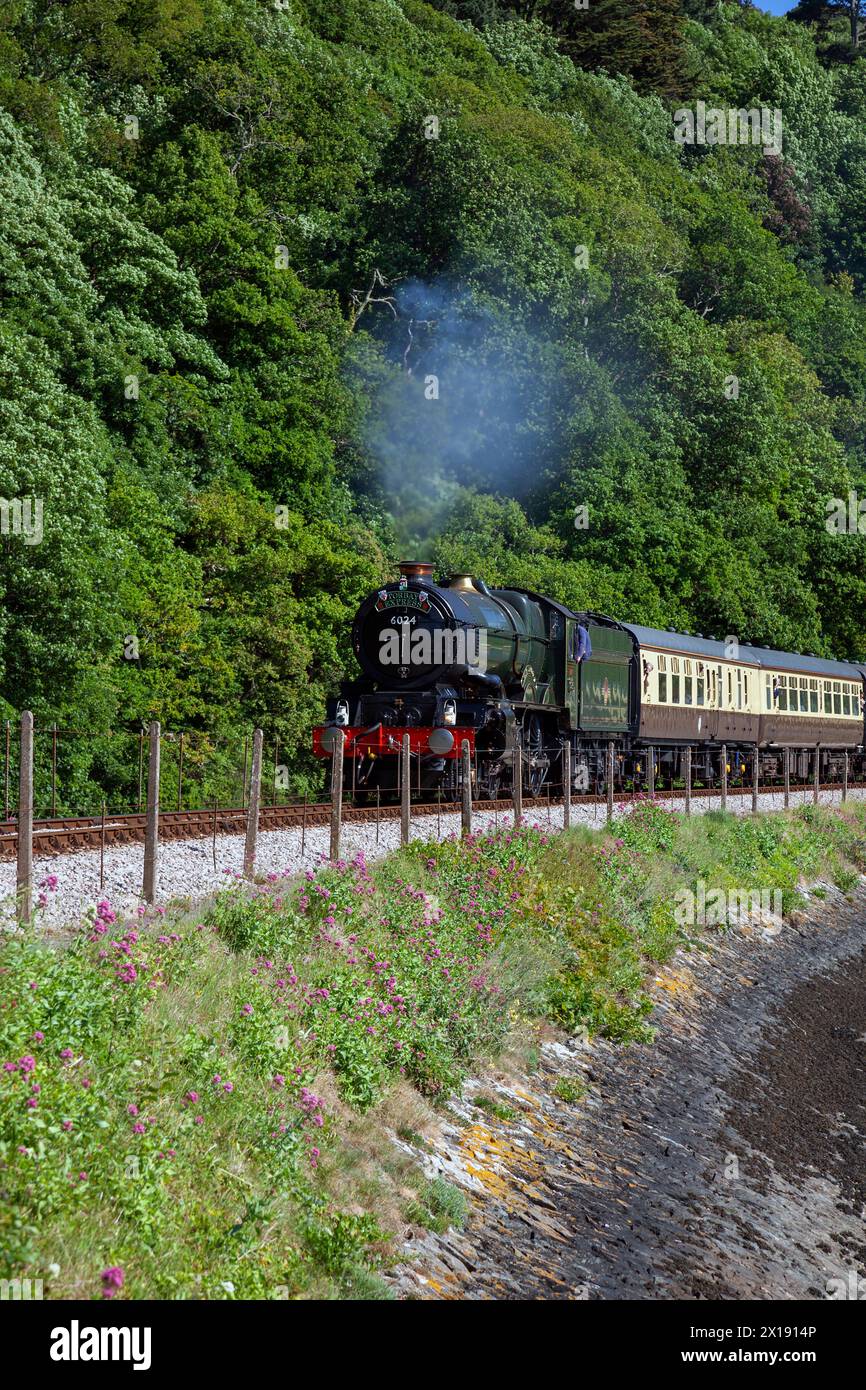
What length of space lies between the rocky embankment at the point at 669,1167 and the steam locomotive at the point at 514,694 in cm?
662

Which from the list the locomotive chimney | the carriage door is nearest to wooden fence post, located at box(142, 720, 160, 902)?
the locomotive chimney

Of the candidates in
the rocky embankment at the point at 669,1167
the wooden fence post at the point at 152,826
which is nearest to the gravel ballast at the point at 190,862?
the wooden fence post at the point at 152,826

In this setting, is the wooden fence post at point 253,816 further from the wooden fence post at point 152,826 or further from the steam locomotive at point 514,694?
the steam locomotive at point 514,694

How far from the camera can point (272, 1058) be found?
Answer: 26.2 ft

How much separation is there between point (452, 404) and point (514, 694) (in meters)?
28.0

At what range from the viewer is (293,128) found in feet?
174

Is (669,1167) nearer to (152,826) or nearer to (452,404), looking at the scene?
(152,826)

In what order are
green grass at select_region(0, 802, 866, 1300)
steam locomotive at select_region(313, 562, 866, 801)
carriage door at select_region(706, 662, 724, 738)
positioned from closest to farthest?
green grass at select_region(0, 802, 866, 1300) → steam locomotive at select_region(313, 562, 866, 801) → carriage door at select_region(706, 662, 724, 738)

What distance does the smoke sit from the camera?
46625 mm

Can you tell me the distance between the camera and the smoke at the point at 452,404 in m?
46.6

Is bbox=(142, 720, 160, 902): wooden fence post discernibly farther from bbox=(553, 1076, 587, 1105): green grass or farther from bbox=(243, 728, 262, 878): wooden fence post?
bbox=(553, 1076, 587, 1105): green grass

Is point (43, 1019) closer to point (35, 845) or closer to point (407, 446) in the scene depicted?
point (35, 845)

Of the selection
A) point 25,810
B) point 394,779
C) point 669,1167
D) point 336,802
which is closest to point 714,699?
point 394,779

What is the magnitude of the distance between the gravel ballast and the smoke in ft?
90.3
